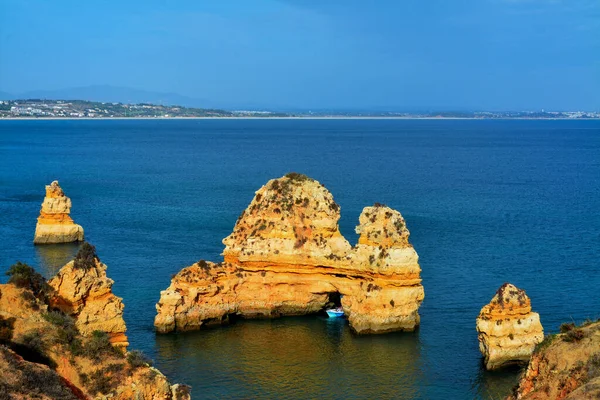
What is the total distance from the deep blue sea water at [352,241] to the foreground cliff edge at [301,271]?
1276 millimetres

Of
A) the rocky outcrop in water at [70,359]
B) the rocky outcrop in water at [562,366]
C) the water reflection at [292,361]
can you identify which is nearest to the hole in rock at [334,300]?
the water reflection at [292,361]

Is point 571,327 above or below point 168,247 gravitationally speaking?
above

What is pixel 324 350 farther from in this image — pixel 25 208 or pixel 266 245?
pixel 25 208

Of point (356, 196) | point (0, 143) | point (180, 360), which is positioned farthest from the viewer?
point (0, 143)

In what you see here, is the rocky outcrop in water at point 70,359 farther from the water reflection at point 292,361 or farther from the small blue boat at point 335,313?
the small blue boat at point 335,313

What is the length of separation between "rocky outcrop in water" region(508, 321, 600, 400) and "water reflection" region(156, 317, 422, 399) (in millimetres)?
12812

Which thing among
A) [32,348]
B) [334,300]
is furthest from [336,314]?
[32,348]

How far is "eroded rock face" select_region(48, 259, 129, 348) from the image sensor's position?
31734 millimetres

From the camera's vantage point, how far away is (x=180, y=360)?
39906 mm

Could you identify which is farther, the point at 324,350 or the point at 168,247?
the point at 168,247

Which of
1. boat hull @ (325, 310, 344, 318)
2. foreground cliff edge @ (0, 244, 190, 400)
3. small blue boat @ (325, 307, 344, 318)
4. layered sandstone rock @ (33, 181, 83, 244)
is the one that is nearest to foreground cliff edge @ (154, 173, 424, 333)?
small blue boat @ (325, 307, 344, 318)

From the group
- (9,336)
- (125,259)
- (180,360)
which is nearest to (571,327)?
(9,336)

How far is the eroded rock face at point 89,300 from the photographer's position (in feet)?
104

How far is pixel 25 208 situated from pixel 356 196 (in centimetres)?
3975
